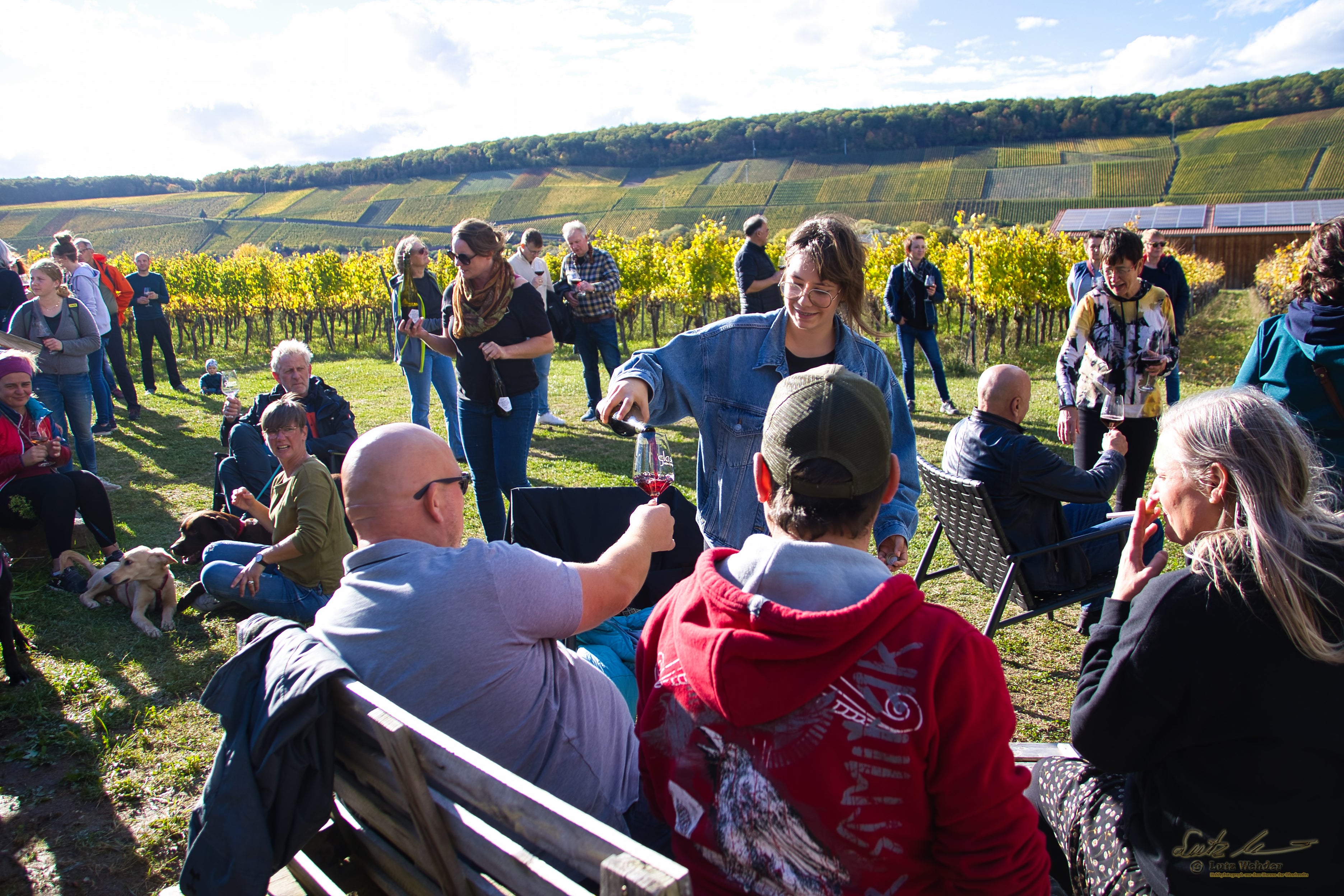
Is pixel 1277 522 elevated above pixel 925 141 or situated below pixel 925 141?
below

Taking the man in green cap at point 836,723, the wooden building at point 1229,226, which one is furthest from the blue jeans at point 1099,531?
the wooden building at point 1229,226

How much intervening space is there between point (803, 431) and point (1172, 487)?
98 centimetres

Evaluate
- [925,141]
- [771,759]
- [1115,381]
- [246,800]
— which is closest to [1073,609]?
[1115,381]

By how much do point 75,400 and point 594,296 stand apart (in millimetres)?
4686

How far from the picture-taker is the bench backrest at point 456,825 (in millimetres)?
1052

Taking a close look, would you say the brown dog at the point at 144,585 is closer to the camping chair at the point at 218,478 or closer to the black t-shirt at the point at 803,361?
the camping chair at the point at 218,478

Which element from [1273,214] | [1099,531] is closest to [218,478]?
[1099,531]

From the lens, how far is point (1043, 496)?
3.37 metres

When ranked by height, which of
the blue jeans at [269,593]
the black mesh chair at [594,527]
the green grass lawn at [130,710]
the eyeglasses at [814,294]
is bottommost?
the green grass lawn at [130,710]

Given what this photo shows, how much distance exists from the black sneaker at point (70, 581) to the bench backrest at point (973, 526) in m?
4.73

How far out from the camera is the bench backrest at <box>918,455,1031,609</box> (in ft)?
10.8

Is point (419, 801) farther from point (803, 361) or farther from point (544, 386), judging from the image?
point (544, 386)

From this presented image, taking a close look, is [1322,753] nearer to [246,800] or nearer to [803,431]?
[803,431]

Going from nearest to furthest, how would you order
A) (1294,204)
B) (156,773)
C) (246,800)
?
(246,800) → (156,773) → (1294,204)
